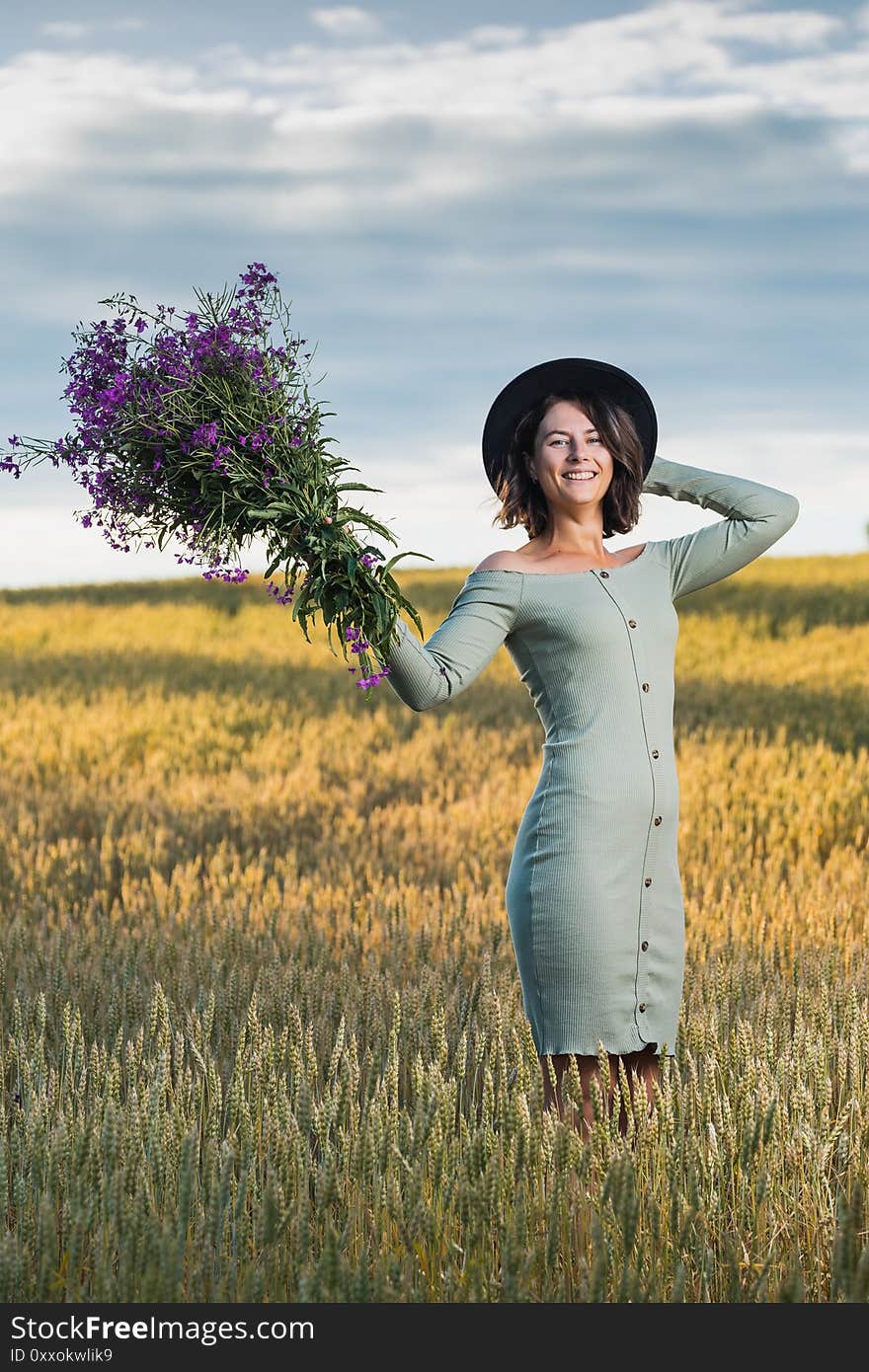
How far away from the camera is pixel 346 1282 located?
7.78 ft

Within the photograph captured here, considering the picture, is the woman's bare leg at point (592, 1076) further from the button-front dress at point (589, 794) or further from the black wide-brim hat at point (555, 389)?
the black wide-brim hat at point (555, 389)

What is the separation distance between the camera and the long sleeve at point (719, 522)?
354 cm

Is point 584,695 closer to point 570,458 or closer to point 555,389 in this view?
point 570,458

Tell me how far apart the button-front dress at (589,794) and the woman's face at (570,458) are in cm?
22

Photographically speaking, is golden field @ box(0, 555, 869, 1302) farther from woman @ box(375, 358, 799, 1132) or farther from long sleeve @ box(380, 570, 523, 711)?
long sleeve @ box(380, 570, 523, 711)

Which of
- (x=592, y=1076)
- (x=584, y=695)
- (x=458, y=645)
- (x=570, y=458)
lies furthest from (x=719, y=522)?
(x=592, y=1076)

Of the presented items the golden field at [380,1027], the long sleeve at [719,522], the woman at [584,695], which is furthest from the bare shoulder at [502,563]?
the golden field at [380,1027]

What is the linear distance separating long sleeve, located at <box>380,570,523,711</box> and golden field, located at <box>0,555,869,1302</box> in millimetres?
879

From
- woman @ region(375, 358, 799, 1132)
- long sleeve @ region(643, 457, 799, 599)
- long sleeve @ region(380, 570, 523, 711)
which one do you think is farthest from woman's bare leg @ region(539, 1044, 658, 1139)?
long sleeve @ region(643, 457, 799, 599)

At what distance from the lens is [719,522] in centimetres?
362

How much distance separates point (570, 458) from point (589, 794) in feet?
2.94
